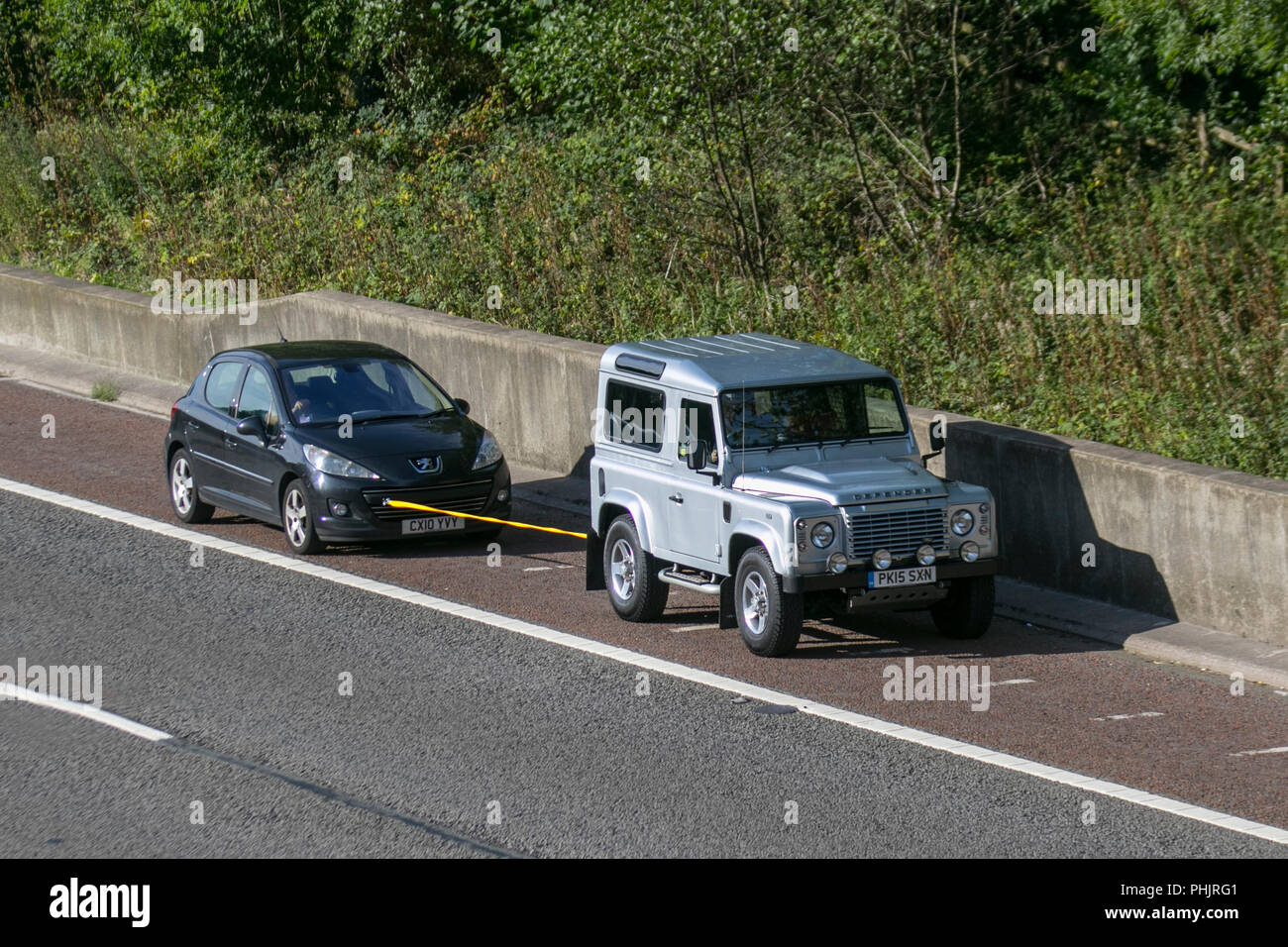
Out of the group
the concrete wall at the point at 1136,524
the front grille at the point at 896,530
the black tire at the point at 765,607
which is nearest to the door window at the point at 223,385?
the black tire at the point at 765,607

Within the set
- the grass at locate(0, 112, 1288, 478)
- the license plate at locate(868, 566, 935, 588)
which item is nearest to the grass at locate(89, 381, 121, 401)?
the grass at locate(0, 112, 1288, 478)

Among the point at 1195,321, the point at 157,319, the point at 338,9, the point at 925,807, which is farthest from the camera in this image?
the point at 338,9

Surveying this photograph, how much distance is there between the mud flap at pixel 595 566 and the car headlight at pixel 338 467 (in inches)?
96.0

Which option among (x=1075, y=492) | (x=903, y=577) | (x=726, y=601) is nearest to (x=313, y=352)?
(x=726, y=601)

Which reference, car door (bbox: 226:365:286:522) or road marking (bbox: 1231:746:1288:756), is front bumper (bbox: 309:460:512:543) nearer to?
car door (bbox: 226:365:286:522)

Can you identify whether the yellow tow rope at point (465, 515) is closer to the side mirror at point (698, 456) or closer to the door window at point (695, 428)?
the door window at point (695, 428)

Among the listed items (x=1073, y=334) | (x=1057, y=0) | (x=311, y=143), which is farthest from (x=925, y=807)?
(x=311, y=143)

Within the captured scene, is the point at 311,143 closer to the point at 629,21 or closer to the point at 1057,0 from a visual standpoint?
the point at 629,21

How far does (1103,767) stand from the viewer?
368 inches

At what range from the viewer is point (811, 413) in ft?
40.3

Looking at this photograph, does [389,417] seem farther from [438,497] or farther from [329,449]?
[438,497]

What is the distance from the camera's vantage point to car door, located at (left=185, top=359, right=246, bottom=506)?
15.7 m

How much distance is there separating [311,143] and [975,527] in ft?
61.3

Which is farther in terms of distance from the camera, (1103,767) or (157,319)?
(157,319)
